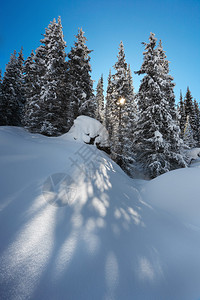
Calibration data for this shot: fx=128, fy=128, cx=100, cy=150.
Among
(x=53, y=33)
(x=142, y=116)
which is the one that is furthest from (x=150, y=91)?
(x=53, y=33)

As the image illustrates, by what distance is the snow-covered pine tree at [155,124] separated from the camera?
393 inches

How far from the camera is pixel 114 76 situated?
14.0 metres

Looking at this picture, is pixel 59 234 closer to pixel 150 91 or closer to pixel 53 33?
pixel 150 91

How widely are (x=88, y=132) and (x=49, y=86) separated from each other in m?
5.72

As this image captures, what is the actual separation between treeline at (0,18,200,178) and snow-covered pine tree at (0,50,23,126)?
7.24 m

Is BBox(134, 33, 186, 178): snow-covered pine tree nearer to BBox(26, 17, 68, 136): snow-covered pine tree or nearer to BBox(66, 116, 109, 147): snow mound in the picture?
BBox(66, 116, 109, 147): snow mound

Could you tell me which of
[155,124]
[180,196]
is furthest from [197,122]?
[180,196]

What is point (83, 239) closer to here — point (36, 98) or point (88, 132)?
point (88, 132)

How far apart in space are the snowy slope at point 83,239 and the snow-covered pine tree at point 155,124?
22.3 feet

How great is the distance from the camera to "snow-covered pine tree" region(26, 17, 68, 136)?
435 inches

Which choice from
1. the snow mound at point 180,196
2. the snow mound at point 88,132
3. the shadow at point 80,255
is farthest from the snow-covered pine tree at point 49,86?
the shadow at point 80,255

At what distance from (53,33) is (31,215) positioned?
16.2 meters

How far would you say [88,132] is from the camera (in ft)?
31.6

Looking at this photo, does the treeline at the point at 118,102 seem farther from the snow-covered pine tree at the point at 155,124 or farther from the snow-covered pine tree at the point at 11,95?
the snow-covered pine tree at the point at 11,95
